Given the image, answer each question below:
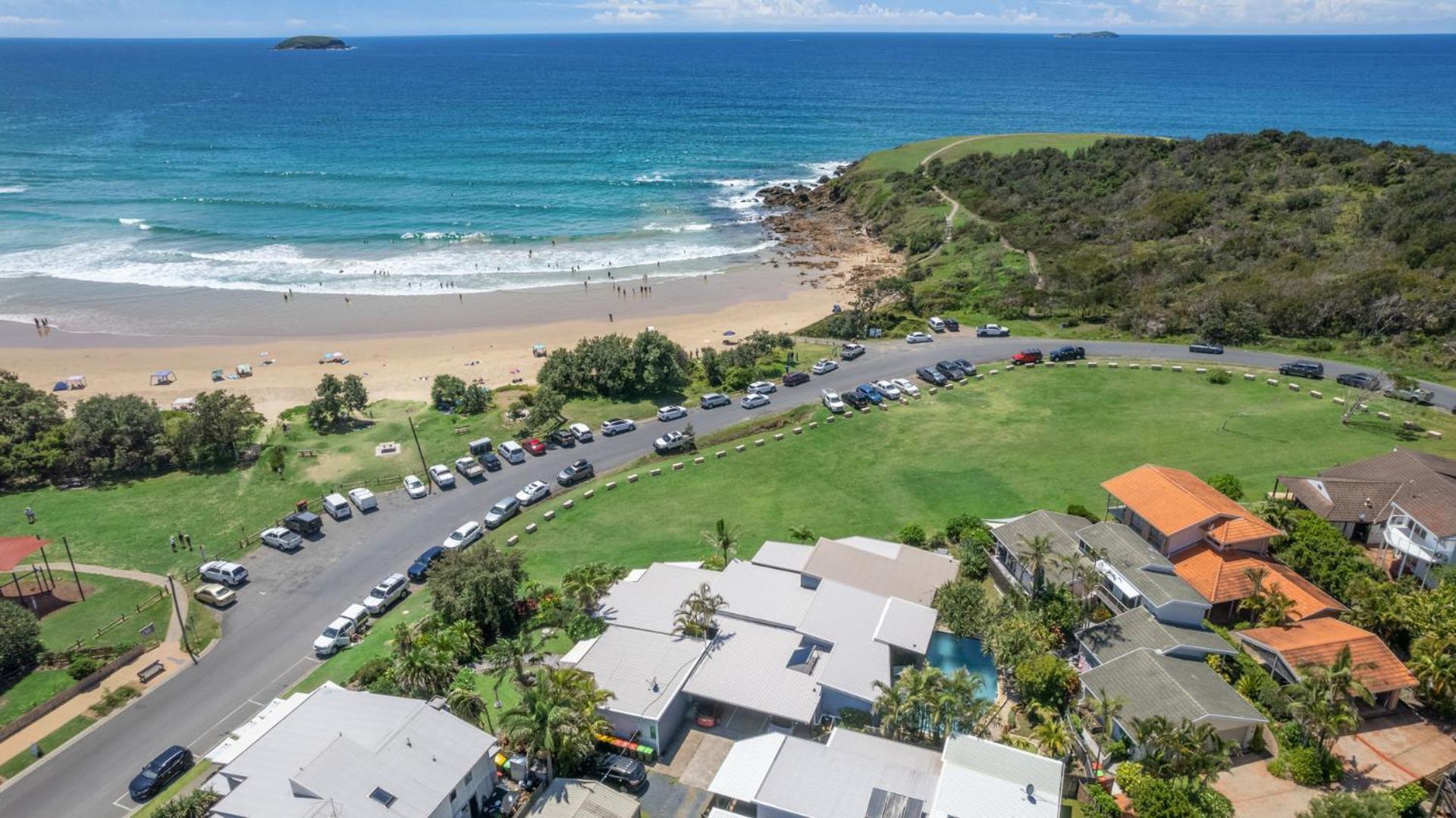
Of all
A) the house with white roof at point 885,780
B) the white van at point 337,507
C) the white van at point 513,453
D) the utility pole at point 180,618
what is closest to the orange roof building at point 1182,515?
the house with white roof at point 885,780

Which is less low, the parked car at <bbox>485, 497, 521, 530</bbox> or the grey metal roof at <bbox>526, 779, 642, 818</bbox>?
the parked car at <bbox>485, 497, 521, 530</bbox>

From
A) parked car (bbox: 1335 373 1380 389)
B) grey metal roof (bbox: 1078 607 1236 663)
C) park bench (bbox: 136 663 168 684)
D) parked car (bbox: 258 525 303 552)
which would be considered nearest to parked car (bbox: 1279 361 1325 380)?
parked car (bbox: 1335 373 1380 389)

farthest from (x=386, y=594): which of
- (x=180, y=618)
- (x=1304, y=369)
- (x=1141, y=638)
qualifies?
(x=1304, y=369)

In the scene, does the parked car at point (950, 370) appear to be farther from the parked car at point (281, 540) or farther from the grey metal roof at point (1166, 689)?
the parked car at point (281, 540)

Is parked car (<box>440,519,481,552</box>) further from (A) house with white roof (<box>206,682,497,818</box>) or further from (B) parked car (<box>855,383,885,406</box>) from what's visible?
(B) parked car (<box>855,383,885,406</box>)

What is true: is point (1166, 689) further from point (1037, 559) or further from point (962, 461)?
point (962, 461)

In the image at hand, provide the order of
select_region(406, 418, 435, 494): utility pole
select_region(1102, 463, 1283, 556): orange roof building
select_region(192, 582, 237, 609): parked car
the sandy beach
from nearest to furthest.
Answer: select_region(1102, 463, 1283, 556): orange roof building
select_region(192, 582, 237, 609): parked car
select_region(406, 418, 435, 494): utility pole
the sandy beach

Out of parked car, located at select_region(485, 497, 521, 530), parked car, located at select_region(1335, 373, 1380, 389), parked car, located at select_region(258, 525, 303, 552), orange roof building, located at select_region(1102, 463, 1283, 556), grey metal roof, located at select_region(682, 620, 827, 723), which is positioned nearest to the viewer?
grey metal roof, located at select_region(682, 620, 827, 723)

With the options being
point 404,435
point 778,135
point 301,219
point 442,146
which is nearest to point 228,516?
point 404,435
